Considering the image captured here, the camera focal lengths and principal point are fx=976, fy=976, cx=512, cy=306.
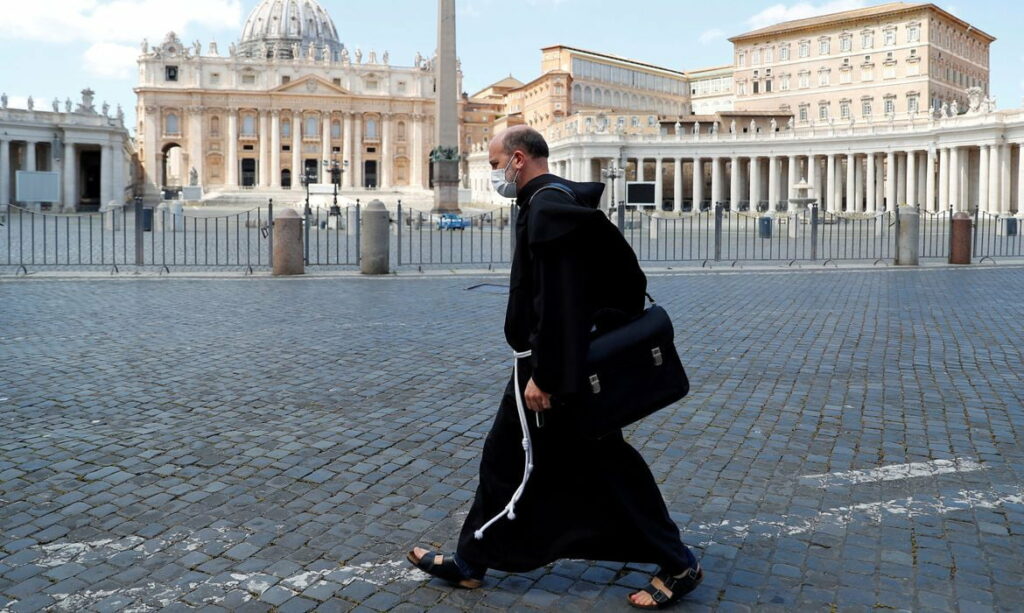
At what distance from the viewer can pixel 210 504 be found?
450cm

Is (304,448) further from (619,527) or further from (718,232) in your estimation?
(718,232)

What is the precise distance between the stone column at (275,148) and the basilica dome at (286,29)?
17.2m

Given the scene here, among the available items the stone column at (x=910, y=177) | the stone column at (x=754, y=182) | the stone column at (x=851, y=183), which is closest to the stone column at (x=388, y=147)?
the stone column at (x=754, y=182)

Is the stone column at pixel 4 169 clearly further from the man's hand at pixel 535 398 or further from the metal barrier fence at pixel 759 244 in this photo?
the man's hand at pixel 535 398

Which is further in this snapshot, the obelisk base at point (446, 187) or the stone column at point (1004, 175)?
the stone column at point (1004, 175)

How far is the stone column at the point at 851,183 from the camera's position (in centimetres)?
6419

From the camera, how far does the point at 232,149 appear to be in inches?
3868

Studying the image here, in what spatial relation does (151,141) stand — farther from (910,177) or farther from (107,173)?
(910,177)

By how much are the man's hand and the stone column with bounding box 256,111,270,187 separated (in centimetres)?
10000

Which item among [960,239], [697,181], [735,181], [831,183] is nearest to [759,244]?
[960,239]

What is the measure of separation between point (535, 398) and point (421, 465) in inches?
79.3

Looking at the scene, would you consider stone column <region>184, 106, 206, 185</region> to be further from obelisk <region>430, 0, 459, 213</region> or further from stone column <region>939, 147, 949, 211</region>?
stone column <region>939, 147, 949, 211</region>

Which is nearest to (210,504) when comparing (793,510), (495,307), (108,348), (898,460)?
(793,510)

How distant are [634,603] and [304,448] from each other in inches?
102
